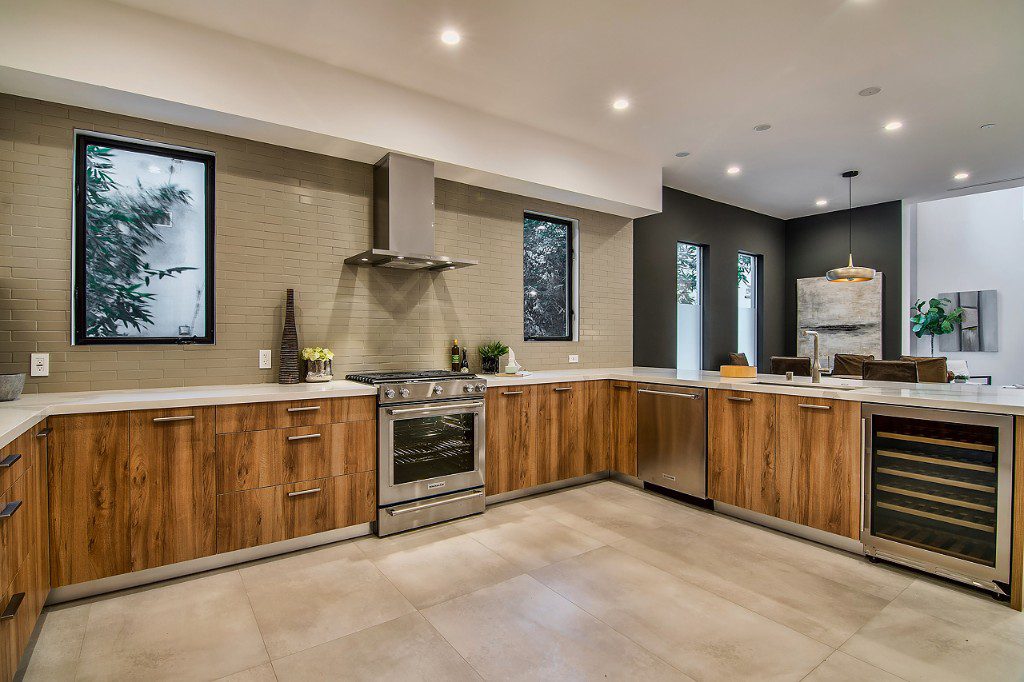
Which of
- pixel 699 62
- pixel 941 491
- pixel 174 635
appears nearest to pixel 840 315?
pixel 941 491

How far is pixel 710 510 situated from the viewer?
3.55 m

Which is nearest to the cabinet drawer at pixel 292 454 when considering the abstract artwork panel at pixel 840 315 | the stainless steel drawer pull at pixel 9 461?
the stainless steel drawer pull at pixel 9 461

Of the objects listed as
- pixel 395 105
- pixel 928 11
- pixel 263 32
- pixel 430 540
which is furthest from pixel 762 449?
pixel 263 32

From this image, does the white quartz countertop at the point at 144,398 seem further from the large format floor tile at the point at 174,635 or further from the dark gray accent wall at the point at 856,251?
the dark gray accent wall at the point at 856,251

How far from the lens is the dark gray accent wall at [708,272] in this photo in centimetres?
555

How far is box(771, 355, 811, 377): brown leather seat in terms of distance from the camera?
4.67 metres

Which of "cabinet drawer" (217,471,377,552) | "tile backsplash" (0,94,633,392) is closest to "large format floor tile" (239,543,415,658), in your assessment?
"cabinet drawer" (217,471,377,552)

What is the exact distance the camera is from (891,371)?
365cm

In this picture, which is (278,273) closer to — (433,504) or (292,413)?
(292,413)

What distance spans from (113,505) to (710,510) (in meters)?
3.50

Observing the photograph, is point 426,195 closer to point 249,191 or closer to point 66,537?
point 249,191

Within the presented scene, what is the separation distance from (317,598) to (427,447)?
1.14 metres

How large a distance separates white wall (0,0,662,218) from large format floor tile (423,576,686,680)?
280 cm

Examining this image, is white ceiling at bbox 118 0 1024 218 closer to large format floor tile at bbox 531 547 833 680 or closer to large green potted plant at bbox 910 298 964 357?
large format floor tile at bbox 531 547 833 680
